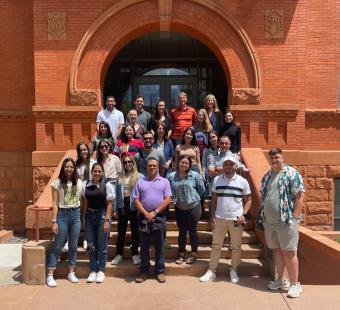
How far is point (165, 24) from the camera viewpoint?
35.6 ft

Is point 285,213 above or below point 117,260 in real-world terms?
above

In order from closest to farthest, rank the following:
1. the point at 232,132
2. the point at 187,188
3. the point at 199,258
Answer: the point at 187,188 → the point at 199,258 → the point at 232,132

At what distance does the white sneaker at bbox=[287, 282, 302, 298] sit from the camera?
18.9 ft

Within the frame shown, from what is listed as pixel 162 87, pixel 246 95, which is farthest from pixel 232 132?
pixel 162 87

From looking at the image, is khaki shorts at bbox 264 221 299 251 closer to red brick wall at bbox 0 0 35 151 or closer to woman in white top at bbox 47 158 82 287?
woman in white top at bbox 47 158 82 287

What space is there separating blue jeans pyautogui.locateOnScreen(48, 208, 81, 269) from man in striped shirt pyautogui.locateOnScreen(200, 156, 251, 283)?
1.89m

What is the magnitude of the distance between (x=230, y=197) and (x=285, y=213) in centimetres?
84

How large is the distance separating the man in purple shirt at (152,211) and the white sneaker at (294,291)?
1.72 meters

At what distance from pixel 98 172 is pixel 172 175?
1217mm

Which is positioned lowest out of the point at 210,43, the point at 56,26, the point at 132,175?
the point at 132,175

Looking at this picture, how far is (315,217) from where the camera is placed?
11.1m

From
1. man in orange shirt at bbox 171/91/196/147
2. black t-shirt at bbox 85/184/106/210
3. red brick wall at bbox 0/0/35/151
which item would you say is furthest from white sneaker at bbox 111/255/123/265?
red brick wall at bbox 0/0/35/151

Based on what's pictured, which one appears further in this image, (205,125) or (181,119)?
(181,119)

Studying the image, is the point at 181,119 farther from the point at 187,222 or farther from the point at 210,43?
the point at 210,43
